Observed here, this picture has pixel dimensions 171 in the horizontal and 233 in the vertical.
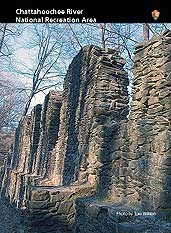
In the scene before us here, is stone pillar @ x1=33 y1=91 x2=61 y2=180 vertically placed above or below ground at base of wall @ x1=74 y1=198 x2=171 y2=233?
above

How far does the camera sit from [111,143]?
5809 mm

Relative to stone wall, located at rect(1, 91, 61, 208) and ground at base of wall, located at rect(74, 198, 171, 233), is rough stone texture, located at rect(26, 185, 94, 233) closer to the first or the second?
ground at base of wall, located at rect(74, 198, 171, 233)

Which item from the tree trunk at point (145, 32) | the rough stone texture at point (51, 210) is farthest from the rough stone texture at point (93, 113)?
the tree trunk at point (145, 32)

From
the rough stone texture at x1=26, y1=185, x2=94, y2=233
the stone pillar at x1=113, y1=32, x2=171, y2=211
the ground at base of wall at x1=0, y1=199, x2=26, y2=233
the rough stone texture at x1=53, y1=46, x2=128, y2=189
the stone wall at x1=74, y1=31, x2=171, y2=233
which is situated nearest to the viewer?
the stone wall at x1=74, y1=31, x2=171, y2=233

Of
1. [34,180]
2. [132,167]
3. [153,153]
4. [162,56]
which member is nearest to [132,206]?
[132,167]

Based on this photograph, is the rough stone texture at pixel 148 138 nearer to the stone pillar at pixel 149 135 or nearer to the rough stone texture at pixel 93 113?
the stone pillar at pixel 149 135

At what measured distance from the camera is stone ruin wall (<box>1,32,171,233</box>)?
4.39 meters

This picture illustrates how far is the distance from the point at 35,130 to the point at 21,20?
942 cm

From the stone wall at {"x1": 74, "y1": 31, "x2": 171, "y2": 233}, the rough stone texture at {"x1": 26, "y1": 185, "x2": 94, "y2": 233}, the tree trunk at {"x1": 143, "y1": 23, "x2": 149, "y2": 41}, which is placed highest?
the tree trunk at {"x1": 143, "y1": 23, "x2": 149, "y2": 41}

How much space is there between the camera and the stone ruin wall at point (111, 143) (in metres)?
4.39

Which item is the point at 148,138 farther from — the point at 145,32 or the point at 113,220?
the point at 145,32

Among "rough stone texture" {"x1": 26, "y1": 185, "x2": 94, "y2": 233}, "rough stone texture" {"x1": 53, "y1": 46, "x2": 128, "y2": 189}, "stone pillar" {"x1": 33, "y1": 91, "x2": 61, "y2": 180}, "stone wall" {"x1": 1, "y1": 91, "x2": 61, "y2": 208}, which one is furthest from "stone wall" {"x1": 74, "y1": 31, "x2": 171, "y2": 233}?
"stone pillar" {"x1": 33, "y1": 91, "x2": 61, "y2": 180}

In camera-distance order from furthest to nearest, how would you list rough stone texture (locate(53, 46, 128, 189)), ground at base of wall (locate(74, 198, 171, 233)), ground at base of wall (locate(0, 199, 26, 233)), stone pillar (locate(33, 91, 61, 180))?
stone pillar (locate(33, 91, 61, 180)) → ground at base of wall (locate(0, 199, 26, 233)) → rough stone texture (locate(53, 46, 128, 189)) → ground at base of wall (locate(74, 198, 171, 233))

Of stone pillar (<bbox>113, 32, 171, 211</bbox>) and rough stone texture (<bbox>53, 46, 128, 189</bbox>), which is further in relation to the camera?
rough stone texture (<bbox>53, 46, 128, 189</bbox>)
